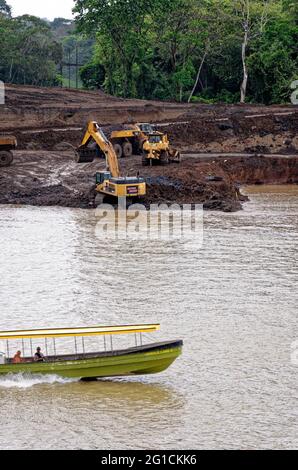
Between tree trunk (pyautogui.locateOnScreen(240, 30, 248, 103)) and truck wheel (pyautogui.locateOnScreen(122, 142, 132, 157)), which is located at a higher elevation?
tree trunk (pyautogui.locateOnScreen(240, 30, 248, 103))

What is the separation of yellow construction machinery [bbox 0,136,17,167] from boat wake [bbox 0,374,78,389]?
30.9m

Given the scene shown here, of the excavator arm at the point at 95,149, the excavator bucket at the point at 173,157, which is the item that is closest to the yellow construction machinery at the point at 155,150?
the excavator bucket at the point at 173,157

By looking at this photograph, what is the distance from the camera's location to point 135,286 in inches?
1212

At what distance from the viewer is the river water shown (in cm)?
1948

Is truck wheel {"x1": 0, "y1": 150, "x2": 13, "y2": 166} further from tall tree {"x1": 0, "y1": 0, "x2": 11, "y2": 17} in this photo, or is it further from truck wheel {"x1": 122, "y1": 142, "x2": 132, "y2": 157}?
tall tree {"x1": 0, "y1": 0, "x2": 11, "y2": 17}

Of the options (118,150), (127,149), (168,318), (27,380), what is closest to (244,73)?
(127,149)

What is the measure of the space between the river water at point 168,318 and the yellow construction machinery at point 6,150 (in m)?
6.96

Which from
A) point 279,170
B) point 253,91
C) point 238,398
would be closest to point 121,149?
point 279,170

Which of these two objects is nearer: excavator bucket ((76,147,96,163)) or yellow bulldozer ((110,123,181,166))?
yellow bulldozer ((110,123,181,166))

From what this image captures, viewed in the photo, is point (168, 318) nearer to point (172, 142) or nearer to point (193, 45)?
point (172, 142)

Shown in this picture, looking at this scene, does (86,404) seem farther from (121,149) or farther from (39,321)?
(121,149)

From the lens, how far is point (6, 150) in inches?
2034

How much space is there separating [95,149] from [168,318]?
2548 centimetres

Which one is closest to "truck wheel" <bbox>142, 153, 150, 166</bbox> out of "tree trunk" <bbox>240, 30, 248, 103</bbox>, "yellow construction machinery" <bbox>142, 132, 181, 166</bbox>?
"yellow construction machinery" <bbox>142, 132, 181, 166</bbox>
